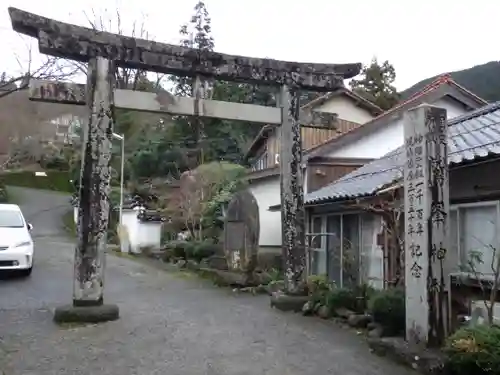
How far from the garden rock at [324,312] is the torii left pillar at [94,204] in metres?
3.92

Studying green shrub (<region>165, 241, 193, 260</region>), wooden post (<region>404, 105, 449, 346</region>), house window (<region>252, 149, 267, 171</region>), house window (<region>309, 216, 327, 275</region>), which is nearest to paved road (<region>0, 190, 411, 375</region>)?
wooden post (<region>404, 105, 449, 346</region>)

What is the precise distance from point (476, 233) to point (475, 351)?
345cm

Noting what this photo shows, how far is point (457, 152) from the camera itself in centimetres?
912

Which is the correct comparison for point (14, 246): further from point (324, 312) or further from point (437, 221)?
point (437, 221)

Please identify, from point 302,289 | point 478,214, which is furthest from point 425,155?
point 302,289

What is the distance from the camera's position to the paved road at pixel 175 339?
22.6 ft

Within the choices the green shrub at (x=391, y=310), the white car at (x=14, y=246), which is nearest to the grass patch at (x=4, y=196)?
the white car at (x=14, y=246)

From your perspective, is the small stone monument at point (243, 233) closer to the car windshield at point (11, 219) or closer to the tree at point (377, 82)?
the car windshield at point (11, 219)

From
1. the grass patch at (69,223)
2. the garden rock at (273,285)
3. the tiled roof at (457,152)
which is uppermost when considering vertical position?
the tiled roof at (457,152)

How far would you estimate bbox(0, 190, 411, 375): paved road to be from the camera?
22.6 feet

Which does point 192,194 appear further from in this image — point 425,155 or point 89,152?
point 425,155

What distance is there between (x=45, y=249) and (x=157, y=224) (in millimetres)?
5467

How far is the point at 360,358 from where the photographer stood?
7383mm

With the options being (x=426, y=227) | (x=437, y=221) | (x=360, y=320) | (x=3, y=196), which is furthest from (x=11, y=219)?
(x=3, y=196)
